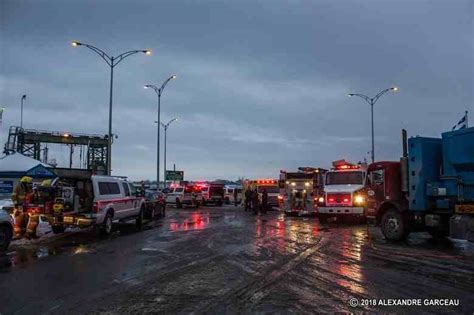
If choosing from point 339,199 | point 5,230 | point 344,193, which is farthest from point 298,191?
point 5,230

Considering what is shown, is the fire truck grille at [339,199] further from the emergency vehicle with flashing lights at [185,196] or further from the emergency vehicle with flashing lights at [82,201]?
the emergency vehicle with flashing lights at [185,196]

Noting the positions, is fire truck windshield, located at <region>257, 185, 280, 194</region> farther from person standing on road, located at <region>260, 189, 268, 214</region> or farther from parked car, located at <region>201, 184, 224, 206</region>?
parked car, located at <region>201, 184, 224, 206</region>

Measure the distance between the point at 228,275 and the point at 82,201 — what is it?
401 inches

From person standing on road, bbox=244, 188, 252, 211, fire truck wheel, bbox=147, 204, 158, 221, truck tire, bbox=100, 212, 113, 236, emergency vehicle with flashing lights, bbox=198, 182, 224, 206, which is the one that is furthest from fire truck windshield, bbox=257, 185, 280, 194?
truck tire, bbox=100, 212, 113, 236

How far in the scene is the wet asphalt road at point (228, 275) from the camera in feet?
25.0

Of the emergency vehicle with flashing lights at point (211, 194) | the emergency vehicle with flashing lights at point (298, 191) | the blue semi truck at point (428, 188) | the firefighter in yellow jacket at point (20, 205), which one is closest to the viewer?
the blue semi truck at point (428, 188)

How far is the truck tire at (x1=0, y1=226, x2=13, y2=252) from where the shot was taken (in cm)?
1410

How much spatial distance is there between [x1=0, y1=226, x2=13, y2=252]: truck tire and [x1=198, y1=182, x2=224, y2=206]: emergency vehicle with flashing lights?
34670mm

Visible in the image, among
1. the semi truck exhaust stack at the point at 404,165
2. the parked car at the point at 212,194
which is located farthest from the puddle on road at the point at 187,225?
the parked car at the point at 212,194

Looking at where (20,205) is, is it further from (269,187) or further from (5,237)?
(269,187)

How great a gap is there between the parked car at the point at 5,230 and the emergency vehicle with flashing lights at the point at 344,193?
15.1 m

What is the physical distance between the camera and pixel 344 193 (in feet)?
80.9

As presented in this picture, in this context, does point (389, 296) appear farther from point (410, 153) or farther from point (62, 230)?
point (62, 230)

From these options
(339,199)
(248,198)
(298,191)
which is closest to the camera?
(339,199)
